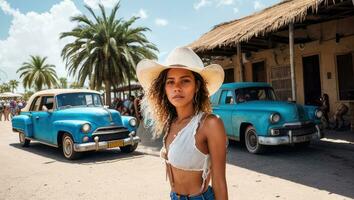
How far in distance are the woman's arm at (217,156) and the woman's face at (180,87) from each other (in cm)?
28

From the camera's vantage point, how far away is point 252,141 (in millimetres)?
8078

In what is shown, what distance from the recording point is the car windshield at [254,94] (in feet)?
28.9

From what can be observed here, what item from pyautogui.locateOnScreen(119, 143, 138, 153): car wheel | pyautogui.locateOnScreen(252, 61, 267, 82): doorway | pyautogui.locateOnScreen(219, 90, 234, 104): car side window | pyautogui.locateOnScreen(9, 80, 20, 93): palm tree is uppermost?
pyautogui.locateOnScreen(9, 80, 20, 93): palm tree

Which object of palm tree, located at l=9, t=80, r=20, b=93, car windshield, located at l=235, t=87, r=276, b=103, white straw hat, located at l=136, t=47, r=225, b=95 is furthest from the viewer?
palm tree, located at l=9, t=80, r=20, b=93

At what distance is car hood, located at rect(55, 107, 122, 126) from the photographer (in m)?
8.23

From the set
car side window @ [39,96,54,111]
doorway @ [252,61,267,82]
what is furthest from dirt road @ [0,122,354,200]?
doorway @ [252,61,267,82]

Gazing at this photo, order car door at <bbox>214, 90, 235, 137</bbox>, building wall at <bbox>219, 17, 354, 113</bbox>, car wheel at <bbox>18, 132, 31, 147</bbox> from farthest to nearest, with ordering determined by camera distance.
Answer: building wall at <bbox>219, 17, 354, 113</bbox> < car wheel at <bbox>18, 132, 31, 147</bbox> < car door at <bbox>214, 90, 235, 137</bbox>

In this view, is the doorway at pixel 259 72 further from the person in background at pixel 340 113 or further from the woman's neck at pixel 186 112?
the woman's neck at pixel 186 112

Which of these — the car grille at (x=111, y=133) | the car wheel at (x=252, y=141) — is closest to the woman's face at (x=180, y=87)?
the car wheel at (x=252, y=141)

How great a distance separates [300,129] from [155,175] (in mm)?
3480

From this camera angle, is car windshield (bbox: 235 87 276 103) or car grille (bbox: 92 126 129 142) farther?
car windshield (bbox: 235 87 276 103)

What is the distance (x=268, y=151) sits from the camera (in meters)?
8.09

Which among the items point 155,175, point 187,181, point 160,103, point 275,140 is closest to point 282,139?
point 275,140

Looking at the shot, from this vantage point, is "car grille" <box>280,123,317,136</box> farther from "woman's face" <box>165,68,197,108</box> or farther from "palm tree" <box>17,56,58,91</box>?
"palm tree" <box>17,56,58,91</box>
